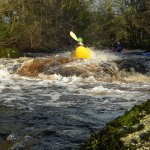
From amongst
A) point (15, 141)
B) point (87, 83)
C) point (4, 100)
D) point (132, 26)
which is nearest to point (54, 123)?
point (15, 141)

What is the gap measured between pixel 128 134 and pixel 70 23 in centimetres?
2376

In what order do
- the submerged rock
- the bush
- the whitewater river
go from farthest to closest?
the bush
the submerged rock
the whitewater river

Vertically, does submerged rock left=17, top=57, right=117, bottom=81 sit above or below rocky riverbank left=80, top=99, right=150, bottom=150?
below

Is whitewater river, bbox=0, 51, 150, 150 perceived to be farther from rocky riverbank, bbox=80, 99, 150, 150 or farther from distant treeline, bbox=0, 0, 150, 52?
distant treeline, bbox=0, 0, 150, 52

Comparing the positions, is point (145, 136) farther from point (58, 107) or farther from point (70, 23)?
point (70, 23)

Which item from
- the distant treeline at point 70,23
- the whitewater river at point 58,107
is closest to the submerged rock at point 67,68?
the whitewater river at point 58,107

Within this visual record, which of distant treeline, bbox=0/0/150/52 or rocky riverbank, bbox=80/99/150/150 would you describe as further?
distant treeline, bbox=0/0/150/52

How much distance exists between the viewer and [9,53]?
19.8m

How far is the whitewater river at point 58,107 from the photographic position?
4.80 meters

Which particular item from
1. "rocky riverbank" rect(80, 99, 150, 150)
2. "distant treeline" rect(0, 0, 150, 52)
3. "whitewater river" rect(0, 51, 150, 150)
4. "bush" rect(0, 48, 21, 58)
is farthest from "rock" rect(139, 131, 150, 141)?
"distant treeline" rect(0, 0, 150, 52)

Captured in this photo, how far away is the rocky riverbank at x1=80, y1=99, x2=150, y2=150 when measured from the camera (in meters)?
2.83

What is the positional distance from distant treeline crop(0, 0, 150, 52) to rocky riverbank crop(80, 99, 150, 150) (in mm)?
17539

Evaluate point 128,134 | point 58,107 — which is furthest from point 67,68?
point 128,134

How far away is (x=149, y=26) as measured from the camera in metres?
28.1
